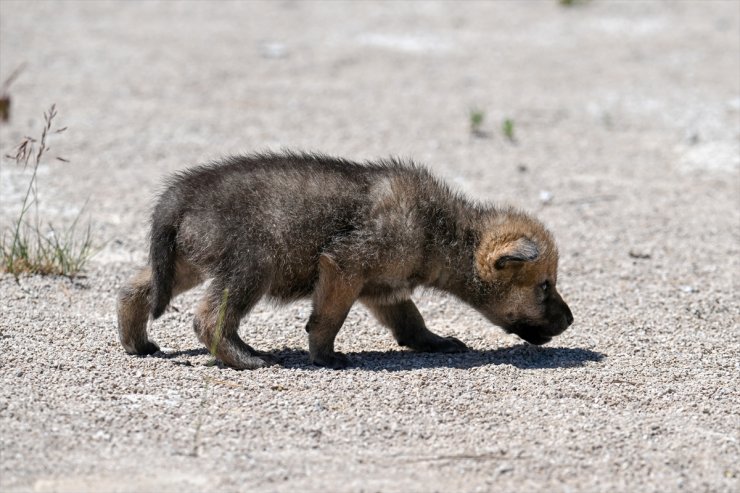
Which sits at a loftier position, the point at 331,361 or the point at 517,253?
the point at 517,253

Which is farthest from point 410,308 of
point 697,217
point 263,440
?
point 697,217

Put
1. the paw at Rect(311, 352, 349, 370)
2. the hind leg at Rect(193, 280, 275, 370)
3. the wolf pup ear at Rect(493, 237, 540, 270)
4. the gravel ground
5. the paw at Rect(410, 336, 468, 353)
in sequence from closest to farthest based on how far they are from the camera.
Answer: the gravel ground, the hind leg at Rect(193, 280, 275, 370), the paw at Rect(311, 352, 349, 370), the wolf pup ear at Rect(493, 237, 540, 270), the paw at Rect(410, 336, 468, 353)

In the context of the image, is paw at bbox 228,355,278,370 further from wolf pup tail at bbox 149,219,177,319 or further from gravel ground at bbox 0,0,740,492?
wolf pup tail at bbox 149,219,177,319

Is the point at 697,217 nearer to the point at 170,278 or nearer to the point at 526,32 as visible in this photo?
the point at 170,278

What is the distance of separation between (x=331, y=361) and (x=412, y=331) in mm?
740

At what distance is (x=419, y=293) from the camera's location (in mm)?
7867

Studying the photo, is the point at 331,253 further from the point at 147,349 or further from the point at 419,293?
the point at 419,293

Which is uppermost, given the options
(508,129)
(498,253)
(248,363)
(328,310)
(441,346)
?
(508,129)

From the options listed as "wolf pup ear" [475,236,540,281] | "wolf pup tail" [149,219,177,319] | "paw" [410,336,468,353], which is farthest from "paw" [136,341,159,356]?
"wolf pup ear" [475,236,540,281]

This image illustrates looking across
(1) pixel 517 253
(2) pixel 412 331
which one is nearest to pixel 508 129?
(2) pixel 412 331

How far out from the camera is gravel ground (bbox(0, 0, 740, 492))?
16.4ft

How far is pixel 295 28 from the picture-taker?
1644 cm

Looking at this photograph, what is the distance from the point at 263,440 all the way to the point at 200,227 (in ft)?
4.82

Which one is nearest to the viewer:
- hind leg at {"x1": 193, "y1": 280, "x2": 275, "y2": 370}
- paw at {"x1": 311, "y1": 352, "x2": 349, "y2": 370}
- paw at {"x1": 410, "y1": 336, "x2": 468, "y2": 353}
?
hind leg at {"x1": 193, "y1": 280, "x2": 275, "y2": 370}
